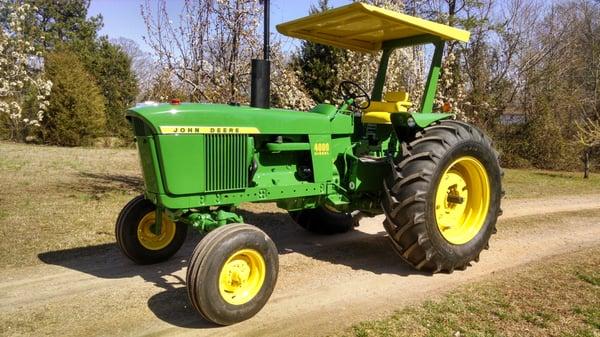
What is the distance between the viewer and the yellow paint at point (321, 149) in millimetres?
4871

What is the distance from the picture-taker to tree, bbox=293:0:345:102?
14.9 meters

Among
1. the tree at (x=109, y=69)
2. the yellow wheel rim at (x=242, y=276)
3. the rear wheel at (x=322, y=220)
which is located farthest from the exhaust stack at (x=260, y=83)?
the tree at (x=109, y=69)

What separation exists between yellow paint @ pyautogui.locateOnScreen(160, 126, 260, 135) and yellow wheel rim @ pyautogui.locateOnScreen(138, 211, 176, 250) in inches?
52.2

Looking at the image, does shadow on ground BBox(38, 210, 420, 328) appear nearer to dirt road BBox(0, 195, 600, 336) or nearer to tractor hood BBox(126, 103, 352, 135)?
dirt road BBox(0, 195, 600, 336)

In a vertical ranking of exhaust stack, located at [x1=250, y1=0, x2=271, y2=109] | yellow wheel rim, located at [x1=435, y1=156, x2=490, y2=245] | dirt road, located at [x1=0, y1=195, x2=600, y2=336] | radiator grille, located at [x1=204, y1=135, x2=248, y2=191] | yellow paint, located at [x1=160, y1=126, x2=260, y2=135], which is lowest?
dirt road, located at [x1=0, y1=195, x2=600, y2=336]

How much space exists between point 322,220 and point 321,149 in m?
1.57

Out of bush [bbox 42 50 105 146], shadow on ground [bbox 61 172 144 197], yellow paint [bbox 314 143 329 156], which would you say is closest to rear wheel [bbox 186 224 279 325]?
yellow paint [bbox 314 143 329 156]

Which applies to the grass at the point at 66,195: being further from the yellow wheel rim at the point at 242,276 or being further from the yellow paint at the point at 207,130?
the yellow wheel rim at the point at 242,276

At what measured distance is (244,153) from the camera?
4.35m

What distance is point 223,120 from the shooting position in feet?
13.8

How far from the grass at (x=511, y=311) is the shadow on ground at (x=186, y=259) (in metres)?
0.88

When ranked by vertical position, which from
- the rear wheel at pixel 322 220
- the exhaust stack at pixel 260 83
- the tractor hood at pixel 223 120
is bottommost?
the rear wheel at pixel 322 220

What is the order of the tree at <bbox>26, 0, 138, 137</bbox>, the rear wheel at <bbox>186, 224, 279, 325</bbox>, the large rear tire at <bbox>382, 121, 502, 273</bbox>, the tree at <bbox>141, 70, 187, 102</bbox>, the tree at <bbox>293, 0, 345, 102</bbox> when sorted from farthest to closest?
the tree at <bbox>26, 0, 138, 137</bbox>
the tree at <bbox>293, 0, 345, 102</bbox>
the tree at <bbox>141, 70, 187, 102</bbox>
the large rear tire at <bbox>382, 121, 502, 273</bbox>
the rear wheel at <bbox>186, 224, 279, 325</bbox>

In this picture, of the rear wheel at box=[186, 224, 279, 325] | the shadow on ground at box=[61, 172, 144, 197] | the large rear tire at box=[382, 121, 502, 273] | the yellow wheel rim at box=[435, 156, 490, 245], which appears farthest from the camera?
the shadow on ground at box=[61, 172, 144, 197]
